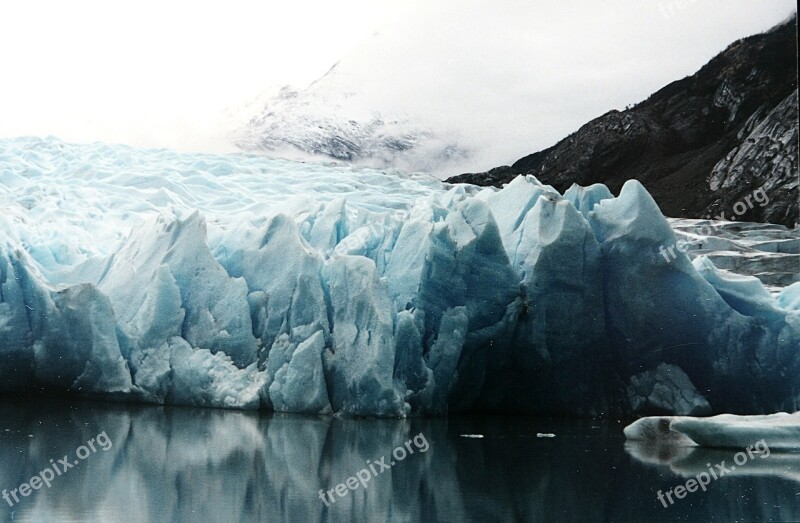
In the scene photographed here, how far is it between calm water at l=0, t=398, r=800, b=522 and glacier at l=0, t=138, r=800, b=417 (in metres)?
0.66

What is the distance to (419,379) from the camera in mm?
10195

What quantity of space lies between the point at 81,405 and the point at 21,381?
0.90m

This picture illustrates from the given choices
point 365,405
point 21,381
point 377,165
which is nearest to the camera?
point 365,405

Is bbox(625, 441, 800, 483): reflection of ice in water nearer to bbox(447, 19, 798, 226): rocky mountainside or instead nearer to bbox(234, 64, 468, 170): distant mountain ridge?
bbox(447, 19, 798, 226): rocky mountainside

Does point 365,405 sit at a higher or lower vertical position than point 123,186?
lower

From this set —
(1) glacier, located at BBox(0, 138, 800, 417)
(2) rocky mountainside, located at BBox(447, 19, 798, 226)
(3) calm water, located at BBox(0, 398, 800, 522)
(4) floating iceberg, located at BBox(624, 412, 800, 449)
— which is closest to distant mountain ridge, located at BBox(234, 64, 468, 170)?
(2) rocky mountainside, located at BBox(447, 19, 798, 226)

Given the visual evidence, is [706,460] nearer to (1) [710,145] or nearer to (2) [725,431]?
(2) [725,431]

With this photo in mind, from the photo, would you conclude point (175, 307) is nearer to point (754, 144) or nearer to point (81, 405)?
point (81, 405)

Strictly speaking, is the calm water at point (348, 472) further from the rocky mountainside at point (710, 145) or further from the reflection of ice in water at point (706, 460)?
the rocky mountainside at point (710, 145)

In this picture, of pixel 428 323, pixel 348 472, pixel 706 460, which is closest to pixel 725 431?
pixel 706 460

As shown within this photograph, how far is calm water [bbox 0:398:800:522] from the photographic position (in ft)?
18.1

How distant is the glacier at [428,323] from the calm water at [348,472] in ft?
2.18

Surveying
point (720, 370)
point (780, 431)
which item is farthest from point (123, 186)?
point (780, 431)

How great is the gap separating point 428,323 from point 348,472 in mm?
3773
